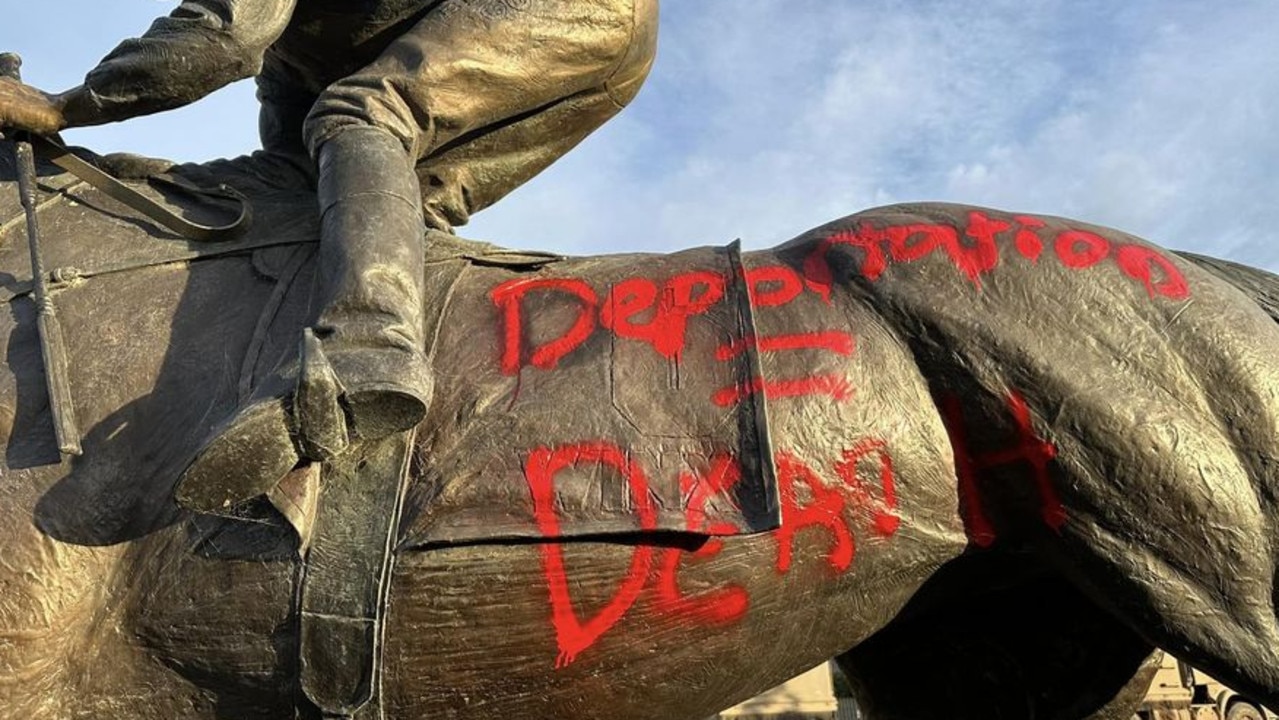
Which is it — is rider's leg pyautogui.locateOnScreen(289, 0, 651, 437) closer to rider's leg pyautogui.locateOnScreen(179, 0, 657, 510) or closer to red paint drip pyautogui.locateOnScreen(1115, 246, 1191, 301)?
rider's leg pyautogui.locateOnScreen(179, 0, 657, 510)

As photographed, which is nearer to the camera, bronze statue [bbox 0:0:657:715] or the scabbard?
bronze statue [bbox 0:0:657:715]

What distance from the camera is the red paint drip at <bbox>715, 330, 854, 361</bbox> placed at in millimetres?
2842

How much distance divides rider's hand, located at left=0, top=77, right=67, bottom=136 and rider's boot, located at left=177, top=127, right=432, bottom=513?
911mm

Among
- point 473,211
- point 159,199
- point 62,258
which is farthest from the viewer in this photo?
point 473,211

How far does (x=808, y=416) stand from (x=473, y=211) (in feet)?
4.59

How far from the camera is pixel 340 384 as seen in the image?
245cm

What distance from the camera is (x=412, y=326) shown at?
8.64ft

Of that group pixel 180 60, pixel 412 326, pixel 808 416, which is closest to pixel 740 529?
pixel 808 416

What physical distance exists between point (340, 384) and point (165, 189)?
1.22 metres

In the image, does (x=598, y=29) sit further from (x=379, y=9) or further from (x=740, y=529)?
(x=740, y=529)

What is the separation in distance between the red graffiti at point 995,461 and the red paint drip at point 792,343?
267mm

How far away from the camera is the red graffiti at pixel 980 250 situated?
9.56 feet

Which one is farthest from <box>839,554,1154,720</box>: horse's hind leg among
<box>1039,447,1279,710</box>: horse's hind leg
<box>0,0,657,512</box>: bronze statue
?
<box>0,0,657,512</box>: bronze statue

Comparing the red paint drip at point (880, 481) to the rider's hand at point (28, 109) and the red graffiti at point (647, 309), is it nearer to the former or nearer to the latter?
the red graffiti at point (647, 309)
